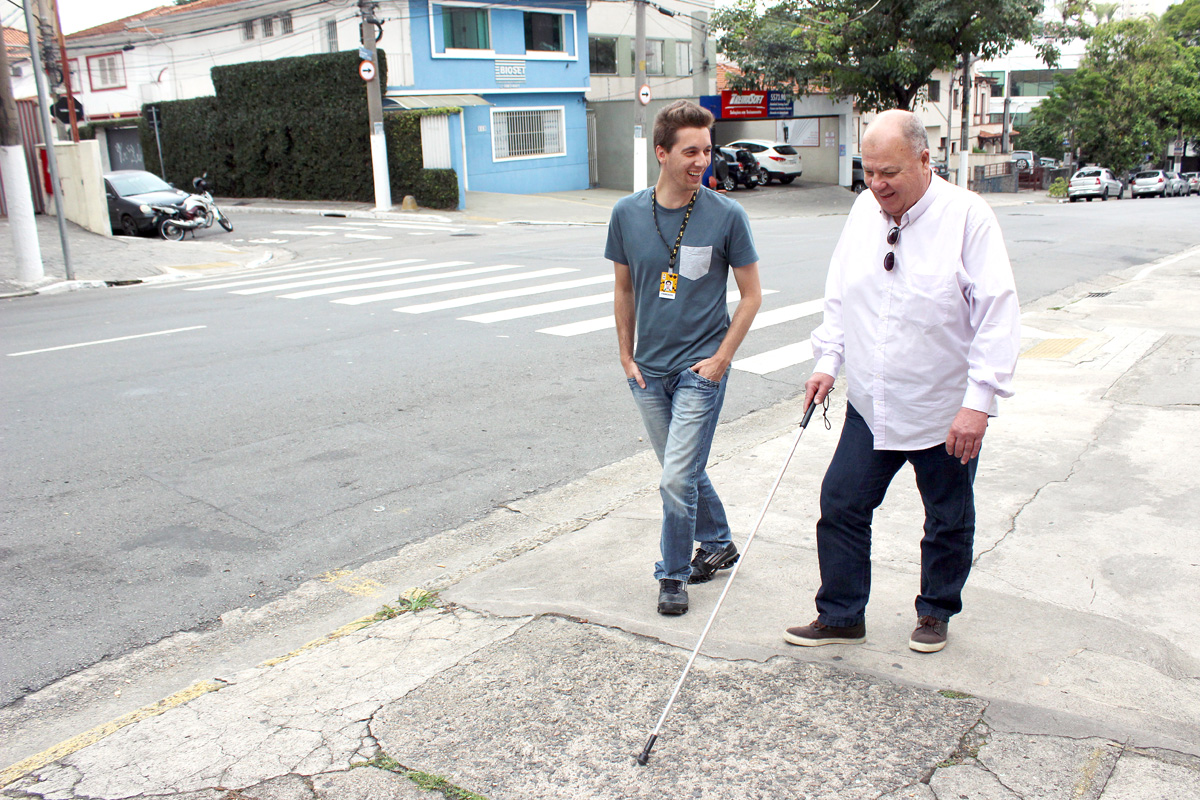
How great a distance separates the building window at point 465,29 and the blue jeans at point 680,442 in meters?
29.1

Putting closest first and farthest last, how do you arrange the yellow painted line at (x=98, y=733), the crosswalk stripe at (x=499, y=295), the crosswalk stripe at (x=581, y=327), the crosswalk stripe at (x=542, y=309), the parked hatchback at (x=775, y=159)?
the yellow painted line at (x=98, y=733)
the crosswalk stripe at (x=581, y=327)
the crosswalk stripe at (x=542, y=309)
the crosswalk stripe at (x=499, y=295)
the parked hatchback at (x=775, y=159)

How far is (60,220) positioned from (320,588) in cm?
1363

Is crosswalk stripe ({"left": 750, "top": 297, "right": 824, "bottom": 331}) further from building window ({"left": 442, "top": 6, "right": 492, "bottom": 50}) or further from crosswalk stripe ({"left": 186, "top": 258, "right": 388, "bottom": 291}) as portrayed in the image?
building window ({"left": 442, "top": 6, "right": 492, "bottom": 50})

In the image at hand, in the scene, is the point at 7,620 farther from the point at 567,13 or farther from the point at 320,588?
the point at 567,13

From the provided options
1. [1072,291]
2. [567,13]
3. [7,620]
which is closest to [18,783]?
[7,620]

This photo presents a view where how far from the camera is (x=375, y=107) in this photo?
1085 inches

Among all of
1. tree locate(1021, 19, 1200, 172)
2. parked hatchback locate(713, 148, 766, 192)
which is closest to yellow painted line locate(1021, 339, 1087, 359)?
parked hatchback locate(713, 148, 766, 192)

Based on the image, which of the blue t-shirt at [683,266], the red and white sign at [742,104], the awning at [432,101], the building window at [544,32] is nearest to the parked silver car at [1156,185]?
the red and white sign at [742,104]

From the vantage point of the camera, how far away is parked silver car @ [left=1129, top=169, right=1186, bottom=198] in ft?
157

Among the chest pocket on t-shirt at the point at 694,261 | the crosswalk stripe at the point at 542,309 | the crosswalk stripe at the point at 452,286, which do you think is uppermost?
the chest pocket on t-shirt at the point at 694,261

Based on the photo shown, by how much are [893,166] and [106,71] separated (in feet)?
151

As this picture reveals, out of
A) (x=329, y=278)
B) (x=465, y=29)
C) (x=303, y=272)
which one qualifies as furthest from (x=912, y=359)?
(x=465, y=29)

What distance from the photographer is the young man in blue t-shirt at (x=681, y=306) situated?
379 centimetres

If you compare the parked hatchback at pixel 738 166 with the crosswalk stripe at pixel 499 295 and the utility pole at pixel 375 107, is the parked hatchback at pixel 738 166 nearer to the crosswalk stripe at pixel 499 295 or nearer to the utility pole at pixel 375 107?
the utility pole at pixel 375 107
